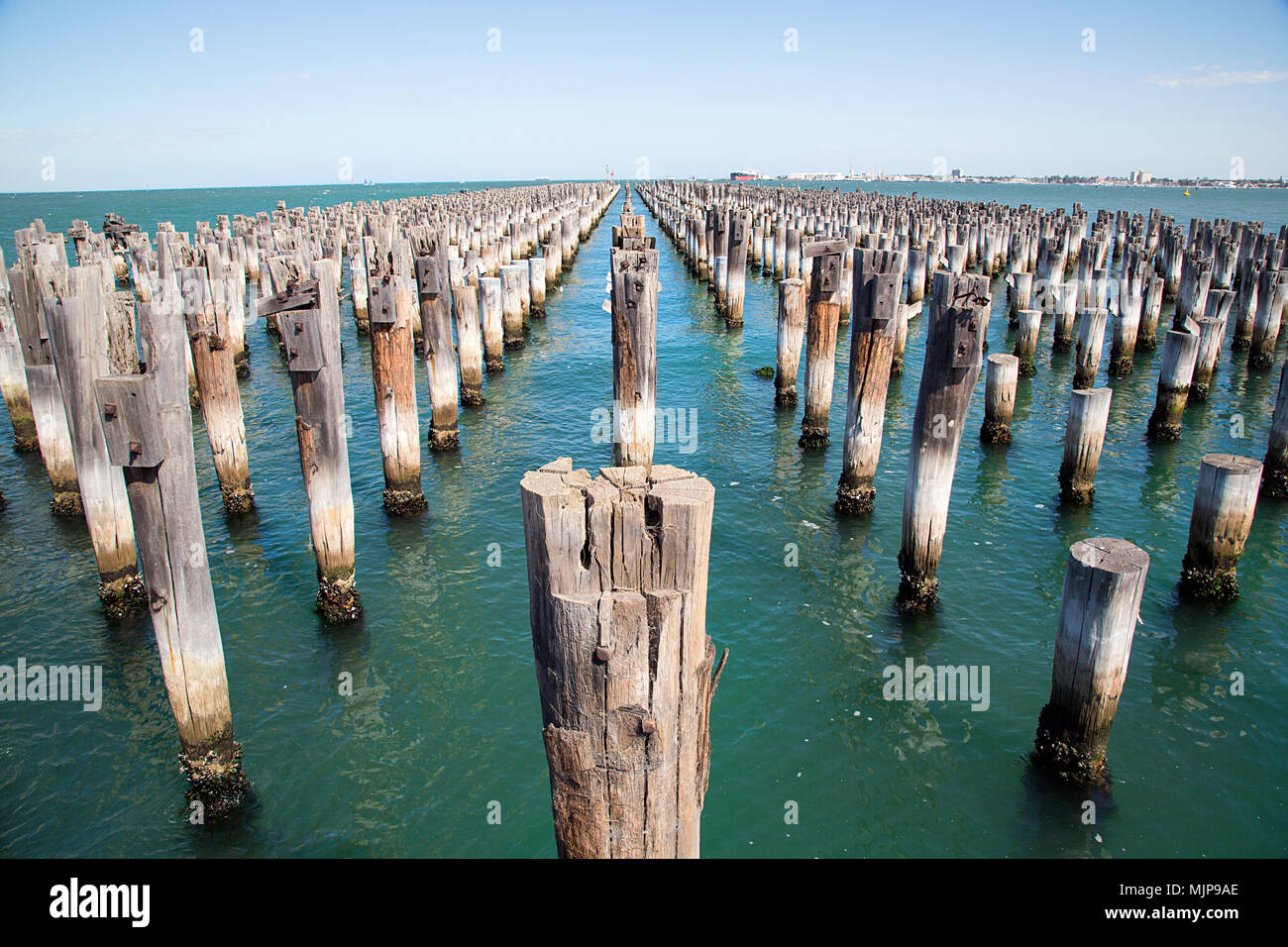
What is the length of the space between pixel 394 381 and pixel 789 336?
8497 mm

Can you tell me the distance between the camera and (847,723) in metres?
7.15

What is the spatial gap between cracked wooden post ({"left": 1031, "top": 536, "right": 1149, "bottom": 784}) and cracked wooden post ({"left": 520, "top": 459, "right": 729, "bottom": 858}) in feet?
13.5

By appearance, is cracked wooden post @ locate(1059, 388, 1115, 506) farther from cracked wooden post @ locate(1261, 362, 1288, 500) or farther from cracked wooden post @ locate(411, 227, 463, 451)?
cracked wooden post @ locate(411, 227, 463, 451)

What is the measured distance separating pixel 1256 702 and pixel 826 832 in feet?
15.5

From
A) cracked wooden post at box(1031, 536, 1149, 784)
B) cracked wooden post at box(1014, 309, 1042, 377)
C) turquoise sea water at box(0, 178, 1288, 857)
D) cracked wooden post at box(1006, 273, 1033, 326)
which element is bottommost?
turquoise sea water at box(0, 178, 1288, 857)

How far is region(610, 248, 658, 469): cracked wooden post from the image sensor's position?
907cm

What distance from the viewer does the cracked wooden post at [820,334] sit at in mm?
12141

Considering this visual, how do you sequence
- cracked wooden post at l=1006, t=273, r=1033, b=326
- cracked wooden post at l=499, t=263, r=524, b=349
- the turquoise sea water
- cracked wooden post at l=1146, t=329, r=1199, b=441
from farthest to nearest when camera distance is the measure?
cracked wooden post at l=1006, t=273, r=1033, b=326, cracked wooden post at l=499, t=263, r=524, b=349, cracked wooden post at l=1146, t=329, r=1199, b=441, the turquoise sea water

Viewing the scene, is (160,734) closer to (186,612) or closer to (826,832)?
(186,612)

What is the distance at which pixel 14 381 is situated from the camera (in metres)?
13.3

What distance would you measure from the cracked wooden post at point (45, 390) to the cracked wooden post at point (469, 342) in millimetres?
6522

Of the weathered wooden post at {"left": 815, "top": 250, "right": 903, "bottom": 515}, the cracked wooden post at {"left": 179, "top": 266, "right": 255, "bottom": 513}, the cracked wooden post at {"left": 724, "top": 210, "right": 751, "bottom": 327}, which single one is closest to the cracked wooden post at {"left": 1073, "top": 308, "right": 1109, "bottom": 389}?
the weathered wooden post at {"left": 815, "top": 250, "right": 903, "bottom": 515}

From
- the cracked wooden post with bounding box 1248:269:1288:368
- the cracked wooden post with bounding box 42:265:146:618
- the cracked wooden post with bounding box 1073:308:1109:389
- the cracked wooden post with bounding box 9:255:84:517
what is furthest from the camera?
the cracked wooden post with bounding box 1248:269:1288:368
